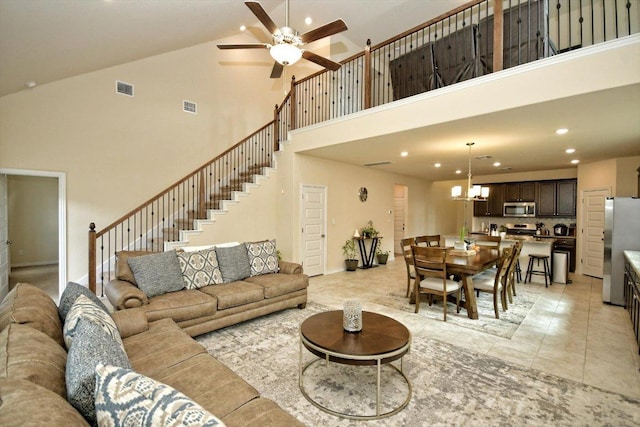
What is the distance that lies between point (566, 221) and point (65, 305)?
1025 centimetres

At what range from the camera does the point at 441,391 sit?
2.45 meters

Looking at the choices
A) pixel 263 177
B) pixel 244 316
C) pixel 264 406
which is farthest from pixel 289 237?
pixel 264 406

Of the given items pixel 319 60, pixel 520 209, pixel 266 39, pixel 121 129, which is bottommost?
pixel 520 209

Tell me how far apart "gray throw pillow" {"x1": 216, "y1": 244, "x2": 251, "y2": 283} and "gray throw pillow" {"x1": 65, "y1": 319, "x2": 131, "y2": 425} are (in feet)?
8.24

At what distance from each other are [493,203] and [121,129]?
959 cm

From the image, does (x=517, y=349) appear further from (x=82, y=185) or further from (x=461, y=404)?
(x=82, y=185)

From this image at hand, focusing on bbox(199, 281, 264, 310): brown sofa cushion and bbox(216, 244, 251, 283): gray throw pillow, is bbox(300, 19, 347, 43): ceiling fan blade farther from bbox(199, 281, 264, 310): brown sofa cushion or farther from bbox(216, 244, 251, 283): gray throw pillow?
bbox(199, 281, 264, 310): brown sofa cushion

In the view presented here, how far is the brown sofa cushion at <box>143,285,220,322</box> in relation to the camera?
118 inches

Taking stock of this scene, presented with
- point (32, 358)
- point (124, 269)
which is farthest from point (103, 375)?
point (124, 269)

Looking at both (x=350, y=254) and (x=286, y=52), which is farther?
(x=350, y=254)

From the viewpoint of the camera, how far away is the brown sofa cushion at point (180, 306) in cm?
301

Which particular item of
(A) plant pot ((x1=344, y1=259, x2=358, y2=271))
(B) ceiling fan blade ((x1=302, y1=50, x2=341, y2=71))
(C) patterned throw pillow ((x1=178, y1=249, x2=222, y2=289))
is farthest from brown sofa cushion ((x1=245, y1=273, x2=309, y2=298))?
(A) plant pot ((x1=344, y1=259, x2=358, y2=271))

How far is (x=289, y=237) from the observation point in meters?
6.36

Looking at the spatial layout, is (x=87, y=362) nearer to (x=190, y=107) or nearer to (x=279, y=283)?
(x=279, y=283)
